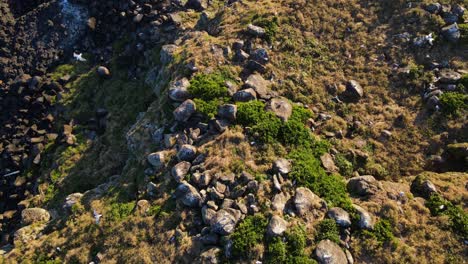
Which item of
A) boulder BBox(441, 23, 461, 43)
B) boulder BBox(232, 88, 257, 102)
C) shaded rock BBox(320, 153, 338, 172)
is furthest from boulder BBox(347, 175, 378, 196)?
boulder BBox(441, 23, 461, 43)

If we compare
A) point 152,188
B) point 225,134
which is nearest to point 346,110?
point 225,134

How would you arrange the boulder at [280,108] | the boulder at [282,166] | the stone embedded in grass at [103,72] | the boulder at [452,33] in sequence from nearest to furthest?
the boulder at [282,166], the boulder at [280,108], the boulder at [452,33], the stone embedded in grass at [103,72]

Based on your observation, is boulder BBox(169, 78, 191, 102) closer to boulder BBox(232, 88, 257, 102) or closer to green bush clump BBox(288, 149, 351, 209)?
boulder BBox(232, 88, 257, 102)

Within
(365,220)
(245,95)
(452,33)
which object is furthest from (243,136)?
(452,33)

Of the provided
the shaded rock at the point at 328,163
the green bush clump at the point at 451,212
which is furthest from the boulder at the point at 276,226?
the green bush clump at the point at 451,212

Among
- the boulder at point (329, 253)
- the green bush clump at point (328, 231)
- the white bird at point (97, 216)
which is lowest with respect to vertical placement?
the white bird at point (97, 216)

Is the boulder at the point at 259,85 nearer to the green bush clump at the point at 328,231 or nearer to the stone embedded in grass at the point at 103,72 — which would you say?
the green bush clump at the point at 328,231

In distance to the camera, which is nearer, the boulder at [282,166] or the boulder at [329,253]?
the boulder at [329,253]
